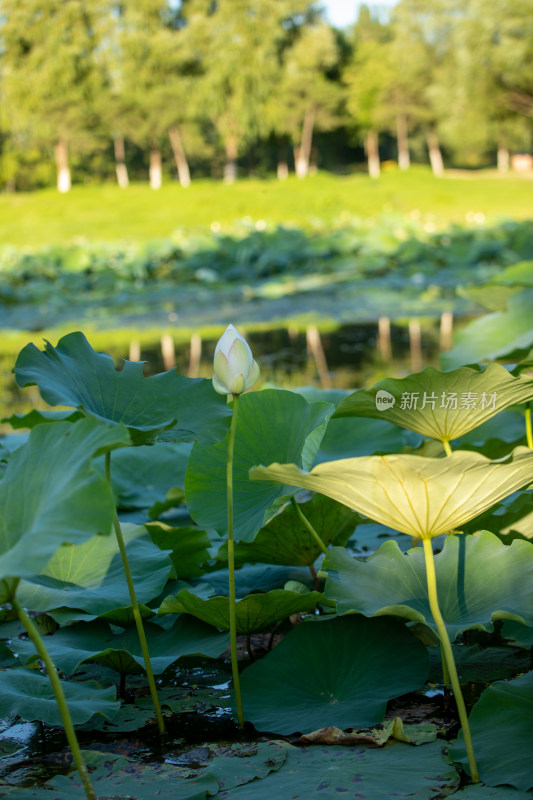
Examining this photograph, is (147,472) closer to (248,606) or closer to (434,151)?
(248,606)

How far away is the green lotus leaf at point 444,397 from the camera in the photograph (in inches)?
28.1

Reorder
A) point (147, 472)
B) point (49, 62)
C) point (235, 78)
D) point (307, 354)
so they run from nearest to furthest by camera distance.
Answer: point (147, 472) → point (307, 354) → point (49, 62) → point (235, 78)

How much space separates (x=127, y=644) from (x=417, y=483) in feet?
1.29

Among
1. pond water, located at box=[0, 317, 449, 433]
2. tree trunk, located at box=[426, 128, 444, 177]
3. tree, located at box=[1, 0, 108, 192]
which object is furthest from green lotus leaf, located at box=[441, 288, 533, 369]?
tree trunk, located at box=[426, 128, 444, 177]

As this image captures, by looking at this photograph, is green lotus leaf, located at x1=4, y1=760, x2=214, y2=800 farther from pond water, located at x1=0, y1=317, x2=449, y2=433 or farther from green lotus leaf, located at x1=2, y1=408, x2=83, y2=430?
pond water, located at x1=0, y1=317, x2=449, y2=433

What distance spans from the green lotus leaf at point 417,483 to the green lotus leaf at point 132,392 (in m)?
0.16

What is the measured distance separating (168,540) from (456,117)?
70.6ft

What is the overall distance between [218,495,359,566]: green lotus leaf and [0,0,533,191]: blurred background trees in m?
19.6

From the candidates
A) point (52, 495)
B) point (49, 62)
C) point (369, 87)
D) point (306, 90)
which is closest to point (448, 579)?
point (52, 495)

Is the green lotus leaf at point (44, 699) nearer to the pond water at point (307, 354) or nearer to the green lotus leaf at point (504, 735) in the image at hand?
the green lotus leaf at point (504, 735)

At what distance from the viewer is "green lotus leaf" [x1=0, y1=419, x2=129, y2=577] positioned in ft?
1.57

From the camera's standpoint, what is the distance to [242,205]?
16906 millimetres

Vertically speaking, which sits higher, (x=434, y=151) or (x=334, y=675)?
(x=434, y=151)

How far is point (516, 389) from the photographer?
725mm
